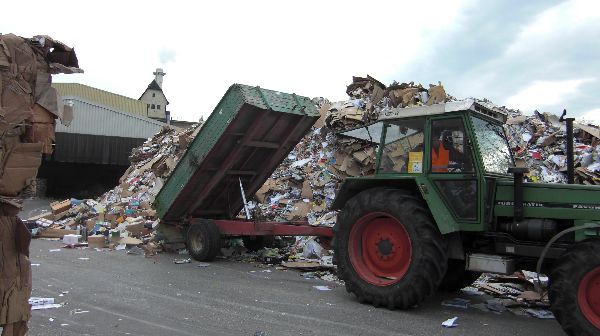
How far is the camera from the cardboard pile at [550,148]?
1009 centimetres

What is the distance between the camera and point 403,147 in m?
5.77

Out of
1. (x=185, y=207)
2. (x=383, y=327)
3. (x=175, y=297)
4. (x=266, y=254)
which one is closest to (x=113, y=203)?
(x=185, y=207)

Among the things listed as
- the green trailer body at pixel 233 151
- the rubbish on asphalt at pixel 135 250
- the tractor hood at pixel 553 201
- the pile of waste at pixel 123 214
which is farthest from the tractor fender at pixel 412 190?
the rubbish on asphalt at pixel 135 250

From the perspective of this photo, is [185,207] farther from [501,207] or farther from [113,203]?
[113,203]

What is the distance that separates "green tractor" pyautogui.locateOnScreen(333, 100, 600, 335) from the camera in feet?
15.0

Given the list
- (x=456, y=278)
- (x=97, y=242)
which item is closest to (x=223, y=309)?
(x=456, y=278)

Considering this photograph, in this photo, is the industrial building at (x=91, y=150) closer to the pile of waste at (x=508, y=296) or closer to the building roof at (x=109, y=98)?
the building roof at (x=109, y=98)

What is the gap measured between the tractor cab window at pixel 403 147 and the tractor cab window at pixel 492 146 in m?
0.61

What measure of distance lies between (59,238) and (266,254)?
5.51 metres

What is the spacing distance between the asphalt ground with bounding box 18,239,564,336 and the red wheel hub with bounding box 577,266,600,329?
1.85ft

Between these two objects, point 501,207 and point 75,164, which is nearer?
point 501,207

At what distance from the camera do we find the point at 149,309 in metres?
5.18

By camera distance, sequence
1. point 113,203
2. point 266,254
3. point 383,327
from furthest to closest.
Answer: point 113,203
point 266,254
point 383,327

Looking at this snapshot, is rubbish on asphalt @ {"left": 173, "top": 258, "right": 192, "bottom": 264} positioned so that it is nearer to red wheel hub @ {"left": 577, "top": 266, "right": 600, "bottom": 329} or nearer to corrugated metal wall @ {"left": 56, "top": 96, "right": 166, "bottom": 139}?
red wheel hub @ {"left": 577, "top": 266, "right": 600, "bottom": 329}
